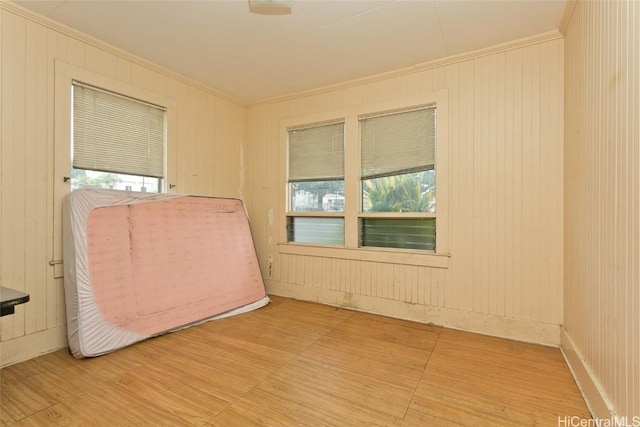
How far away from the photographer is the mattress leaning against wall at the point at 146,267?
7.90 ft

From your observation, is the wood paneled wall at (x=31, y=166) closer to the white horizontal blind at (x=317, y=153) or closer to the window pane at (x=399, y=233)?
the white horizontal blind at (x=317, y=153)

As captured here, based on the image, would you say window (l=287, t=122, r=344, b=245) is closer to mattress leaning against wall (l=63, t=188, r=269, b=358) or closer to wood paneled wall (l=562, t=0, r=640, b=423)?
mattress leaning against wall (l=63, t=188, r=269, b=358)

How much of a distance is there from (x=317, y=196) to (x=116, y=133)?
2.31m

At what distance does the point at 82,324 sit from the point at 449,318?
10.8 feet

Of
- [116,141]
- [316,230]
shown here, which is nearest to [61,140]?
[116,141]

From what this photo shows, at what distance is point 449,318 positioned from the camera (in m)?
3.03

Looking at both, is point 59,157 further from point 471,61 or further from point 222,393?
point 471,61

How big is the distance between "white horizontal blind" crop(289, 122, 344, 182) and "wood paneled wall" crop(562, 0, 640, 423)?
2268 mm

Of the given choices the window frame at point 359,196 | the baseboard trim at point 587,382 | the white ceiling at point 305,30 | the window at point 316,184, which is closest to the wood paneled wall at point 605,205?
the baseboard trim at point 587,382

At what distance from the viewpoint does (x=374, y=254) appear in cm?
345

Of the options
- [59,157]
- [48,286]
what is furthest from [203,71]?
[48,286]

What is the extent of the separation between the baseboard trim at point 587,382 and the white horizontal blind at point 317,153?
2658 mm

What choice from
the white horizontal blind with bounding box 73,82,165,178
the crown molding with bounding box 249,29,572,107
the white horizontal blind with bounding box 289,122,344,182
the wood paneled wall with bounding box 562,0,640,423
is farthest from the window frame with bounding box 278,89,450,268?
the white horizontal blind with bounding box 73,82,165,178

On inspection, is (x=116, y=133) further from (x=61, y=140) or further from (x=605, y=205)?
(x=605, y=205)
